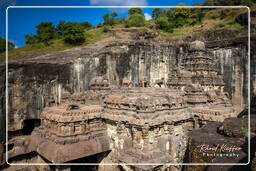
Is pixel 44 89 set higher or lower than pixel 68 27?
lower

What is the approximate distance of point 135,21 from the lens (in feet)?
128

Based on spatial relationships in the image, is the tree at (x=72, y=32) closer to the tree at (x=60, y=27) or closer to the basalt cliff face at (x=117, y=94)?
the tree at (x=60, y=27)

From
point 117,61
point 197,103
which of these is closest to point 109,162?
point 197,103

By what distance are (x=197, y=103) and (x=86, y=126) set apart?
6633 millimetres

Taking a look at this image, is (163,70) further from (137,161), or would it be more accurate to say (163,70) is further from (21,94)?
(137,161)

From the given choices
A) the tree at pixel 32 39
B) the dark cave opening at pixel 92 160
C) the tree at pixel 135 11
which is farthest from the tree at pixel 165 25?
the dark cave opening at pixel 92 160

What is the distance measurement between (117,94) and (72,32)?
2103 cm

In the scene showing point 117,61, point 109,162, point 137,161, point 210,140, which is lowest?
point 109,162

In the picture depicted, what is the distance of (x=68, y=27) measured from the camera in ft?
94.4

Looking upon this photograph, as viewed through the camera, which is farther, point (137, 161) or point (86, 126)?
point (86, 126)

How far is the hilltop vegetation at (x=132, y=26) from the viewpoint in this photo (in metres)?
26.7

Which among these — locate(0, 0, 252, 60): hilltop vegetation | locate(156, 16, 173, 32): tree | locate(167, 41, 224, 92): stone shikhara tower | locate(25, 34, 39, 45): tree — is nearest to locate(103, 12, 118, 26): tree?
locate(0, 0, 252, 60): hilltop vegetation

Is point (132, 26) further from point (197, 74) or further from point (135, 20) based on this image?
point (197, 74)

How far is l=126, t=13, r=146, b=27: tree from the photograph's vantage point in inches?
1532
